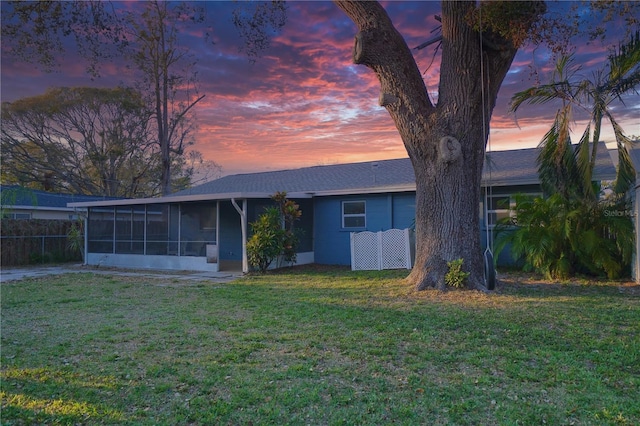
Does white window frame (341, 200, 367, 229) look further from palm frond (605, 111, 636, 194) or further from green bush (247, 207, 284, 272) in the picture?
palm frond (605, 111, 636, 194)

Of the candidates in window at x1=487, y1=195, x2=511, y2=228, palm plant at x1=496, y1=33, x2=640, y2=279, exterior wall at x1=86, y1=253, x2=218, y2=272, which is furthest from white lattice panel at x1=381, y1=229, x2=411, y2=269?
exterior wall at x1=86, y1=253, x2=218, y2=272

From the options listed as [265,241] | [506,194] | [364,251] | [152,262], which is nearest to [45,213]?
[152,262]

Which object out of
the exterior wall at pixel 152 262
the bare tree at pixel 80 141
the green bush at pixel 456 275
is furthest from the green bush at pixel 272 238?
the bare tree at pixel 80 141

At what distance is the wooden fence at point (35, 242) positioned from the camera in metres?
17.2

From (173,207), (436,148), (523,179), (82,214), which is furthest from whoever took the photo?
(82,214)

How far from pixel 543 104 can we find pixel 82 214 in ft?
58.2

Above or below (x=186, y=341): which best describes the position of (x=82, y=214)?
above

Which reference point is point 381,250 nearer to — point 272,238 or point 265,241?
point 272,238

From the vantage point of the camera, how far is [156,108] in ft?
91.9

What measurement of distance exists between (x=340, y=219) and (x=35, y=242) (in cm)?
1192

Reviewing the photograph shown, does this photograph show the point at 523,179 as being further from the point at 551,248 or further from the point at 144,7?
the point at 144,7

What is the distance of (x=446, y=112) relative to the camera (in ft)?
30.5

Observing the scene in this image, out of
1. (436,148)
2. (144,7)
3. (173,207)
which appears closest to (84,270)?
(173,207)

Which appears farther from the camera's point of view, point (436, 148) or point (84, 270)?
point (84, 270)
